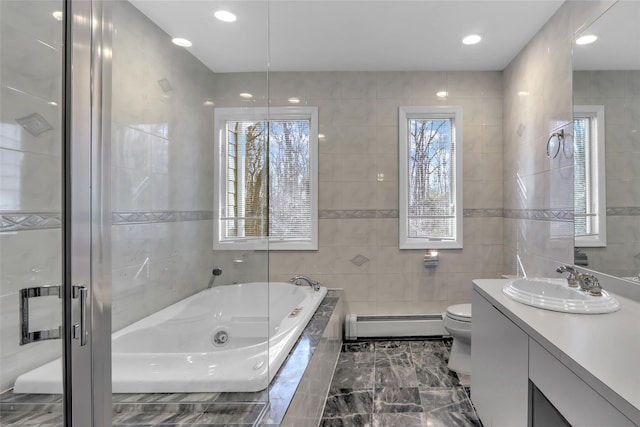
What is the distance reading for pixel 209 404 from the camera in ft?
3.79

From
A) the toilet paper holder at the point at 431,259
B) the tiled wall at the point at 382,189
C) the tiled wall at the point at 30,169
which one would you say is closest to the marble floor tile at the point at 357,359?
the tiled wall at the point at 382,189

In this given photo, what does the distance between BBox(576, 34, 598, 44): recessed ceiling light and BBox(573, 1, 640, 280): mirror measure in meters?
0.02

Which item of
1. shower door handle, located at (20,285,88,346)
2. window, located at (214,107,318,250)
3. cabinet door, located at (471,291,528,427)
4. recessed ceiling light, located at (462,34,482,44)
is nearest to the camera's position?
shower door handle, located at (20,285,88,346)

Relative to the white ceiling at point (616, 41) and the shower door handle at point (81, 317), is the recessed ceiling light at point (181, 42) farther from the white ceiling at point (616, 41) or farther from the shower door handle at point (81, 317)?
the white ceiling at point (616, 41)

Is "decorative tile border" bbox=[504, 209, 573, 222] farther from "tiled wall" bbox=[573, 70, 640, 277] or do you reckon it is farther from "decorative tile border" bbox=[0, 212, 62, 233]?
"decorative tile border" bbox=[0, 212, 62, 233]

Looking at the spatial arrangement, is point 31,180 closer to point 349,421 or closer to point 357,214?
point 349,421

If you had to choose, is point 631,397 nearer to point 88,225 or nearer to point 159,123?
point 88,225

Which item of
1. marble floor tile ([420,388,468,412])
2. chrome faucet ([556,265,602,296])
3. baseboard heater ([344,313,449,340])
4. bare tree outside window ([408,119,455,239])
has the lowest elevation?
marble floor tile ([420,388,468,412])

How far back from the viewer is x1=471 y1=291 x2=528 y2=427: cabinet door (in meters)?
1.27

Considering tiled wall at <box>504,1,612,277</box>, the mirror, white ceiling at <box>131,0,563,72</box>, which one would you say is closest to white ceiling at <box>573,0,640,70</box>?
the mirror

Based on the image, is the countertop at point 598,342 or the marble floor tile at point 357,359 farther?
the marble floor tile at point 357,359

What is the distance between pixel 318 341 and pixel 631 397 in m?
1.36

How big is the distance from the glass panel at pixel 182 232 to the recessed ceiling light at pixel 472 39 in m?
1.74

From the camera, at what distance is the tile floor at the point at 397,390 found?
1826mm
